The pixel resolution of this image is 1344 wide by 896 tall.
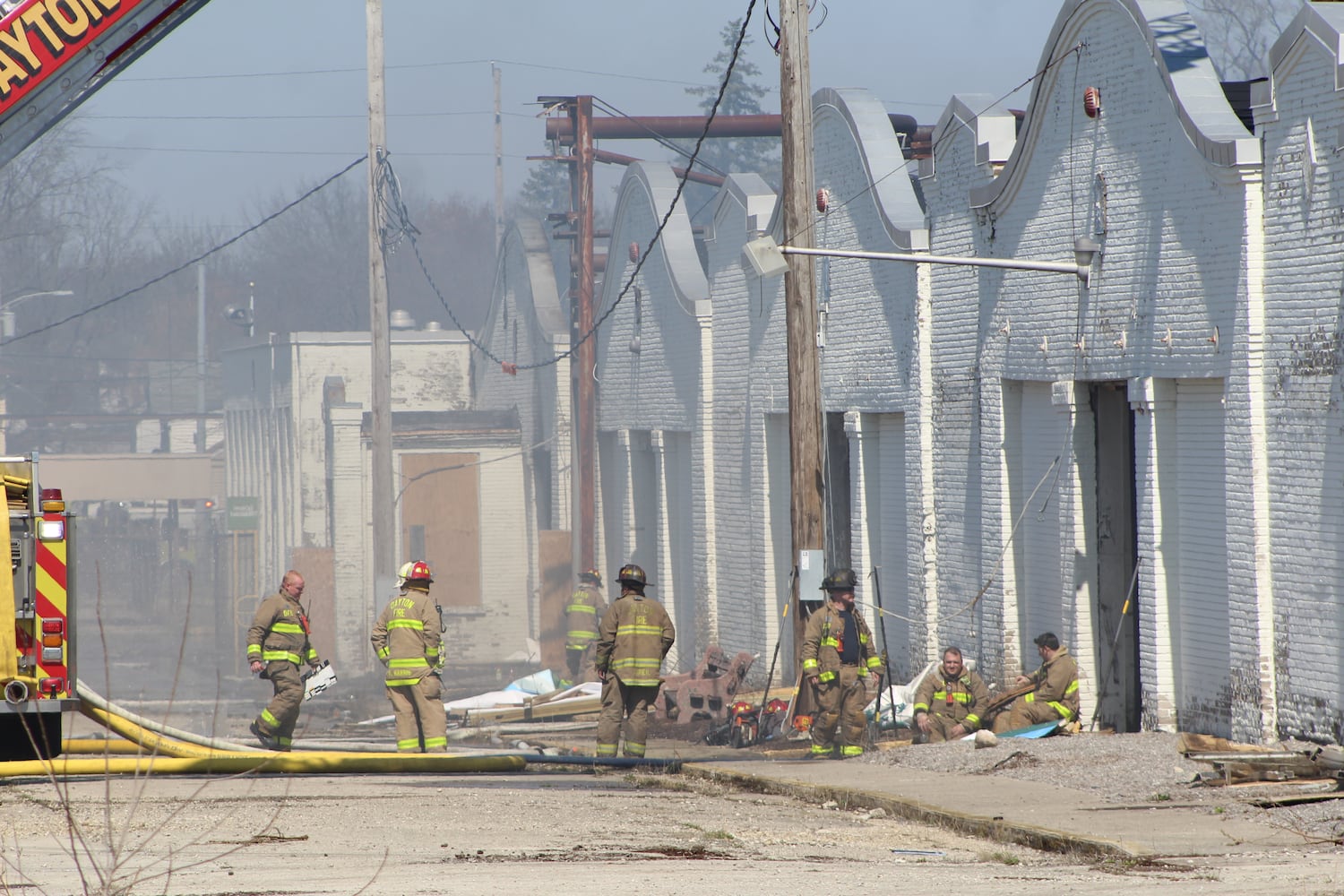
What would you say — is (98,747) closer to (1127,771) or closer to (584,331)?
(1127,771)

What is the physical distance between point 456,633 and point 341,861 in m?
24.8

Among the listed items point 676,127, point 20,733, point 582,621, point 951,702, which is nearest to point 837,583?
point 951,702

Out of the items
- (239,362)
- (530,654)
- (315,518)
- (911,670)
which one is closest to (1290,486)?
(911,670)

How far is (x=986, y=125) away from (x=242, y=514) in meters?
23.8

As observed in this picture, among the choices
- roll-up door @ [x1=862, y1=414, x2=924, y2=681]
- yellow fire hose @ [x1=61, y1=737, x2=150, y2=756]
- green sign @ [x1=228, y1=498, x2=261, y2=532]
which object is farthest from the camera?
green sign @ [x1=228, y1=498, x2=261, y2=532]

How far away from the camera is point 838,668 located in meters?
14.3

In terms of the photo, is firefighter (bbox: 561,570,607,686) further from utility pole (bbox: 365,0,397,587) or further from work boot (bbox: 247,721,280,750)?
work boot (bbox: 247,721,280,750)

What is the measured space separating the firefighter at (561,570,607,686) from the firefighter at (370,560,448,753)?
393 inches

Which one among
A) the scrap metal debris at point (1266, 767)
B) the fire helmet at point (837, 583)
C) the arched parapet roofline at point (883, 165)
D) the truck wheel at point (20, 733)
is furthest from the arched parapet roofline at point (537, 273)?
the scrap metal debris at point (1266, 767)

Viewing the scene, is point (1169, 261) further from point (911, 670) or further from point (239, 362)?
point (239, 362)

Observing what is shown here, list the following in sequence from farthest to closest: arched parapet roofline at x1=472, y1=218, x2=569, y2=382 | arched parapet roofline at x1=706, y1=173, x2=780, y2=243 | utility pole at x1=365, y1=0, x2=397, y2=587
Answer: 1. arched parapet roofline at x1=472, y1=218, x2=569, y2=382
2. utility pole at x1=365, y1=0, x2=397, y2=587
3. arched parapet roofline at x1=706, y1=173, x2=780, y2=243

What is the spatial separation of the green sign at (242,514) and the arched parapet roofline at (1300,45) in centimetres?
2733

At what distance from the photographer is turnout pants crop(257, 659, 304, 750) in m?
14.2

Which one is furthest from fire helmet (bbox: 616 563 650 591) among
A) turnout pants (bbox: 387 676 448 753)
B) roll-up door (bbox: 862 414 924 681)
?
roll-up door (bbox: 862 414 924 681)
